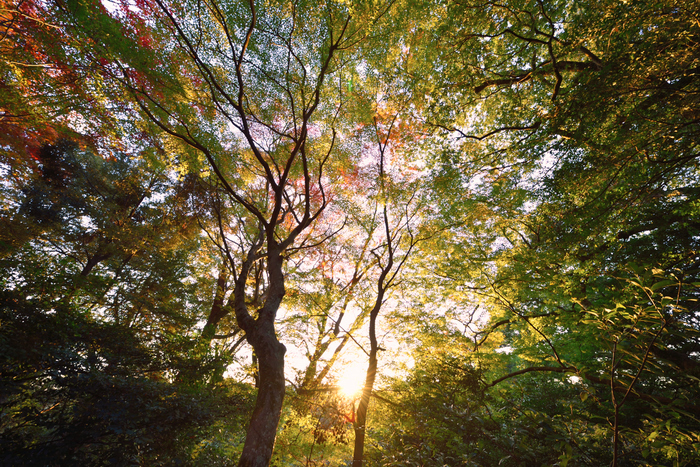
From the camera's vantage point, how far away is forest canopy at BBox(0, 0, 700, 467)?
270 cm

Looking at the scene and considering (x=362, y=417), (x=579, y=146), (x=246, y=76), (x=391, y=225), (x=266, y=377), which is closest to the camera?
(x=579, y=146)

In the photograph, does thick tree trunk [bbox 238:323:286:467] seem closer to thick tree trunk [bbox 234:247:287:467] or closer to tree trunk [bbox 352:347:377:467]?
thick tree trunk [bbox 234:247:287:467]

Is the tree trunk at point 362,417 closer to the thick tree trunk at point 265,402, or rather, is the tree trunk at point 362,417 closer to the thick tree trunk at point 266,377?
Result: the thick tree trunk at point 266,377

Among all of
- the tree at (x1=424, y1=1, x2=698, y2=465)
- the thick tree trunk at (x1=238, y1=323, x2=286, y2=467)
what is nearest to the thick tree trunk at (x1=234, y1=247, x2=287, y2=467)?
the thick tree trunk at (x1=238, y1=323, x2=286, y2=467)

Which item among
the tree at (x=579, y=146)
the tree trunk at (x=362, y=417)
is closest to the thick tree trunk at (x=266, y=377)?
the tree trunk at (x=362, y=417)

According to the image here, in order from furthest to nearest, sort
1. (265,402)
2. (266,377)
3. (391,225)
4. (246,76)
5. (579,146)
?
(391,225), (246,76), (266,377), (265,402), (579,146)

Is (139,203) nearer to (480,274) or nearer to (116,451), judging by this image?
(116,451)

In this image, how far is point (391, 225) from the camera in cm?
739

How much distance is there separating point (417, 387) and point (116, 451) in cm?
400

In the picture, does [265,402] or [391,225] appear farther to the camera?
[391,225]

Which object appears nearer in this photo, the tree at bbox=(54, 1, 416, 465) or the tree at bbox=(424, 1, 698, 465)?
the tree at bbox=(424, 1, 698, 465)

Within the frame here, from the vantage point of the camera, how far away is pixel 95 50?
4918 mm

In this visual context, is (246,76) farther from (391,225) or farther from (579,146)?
(579,146)

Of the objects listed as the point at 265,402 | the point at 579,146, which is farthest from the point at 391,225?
the point at 265,402
